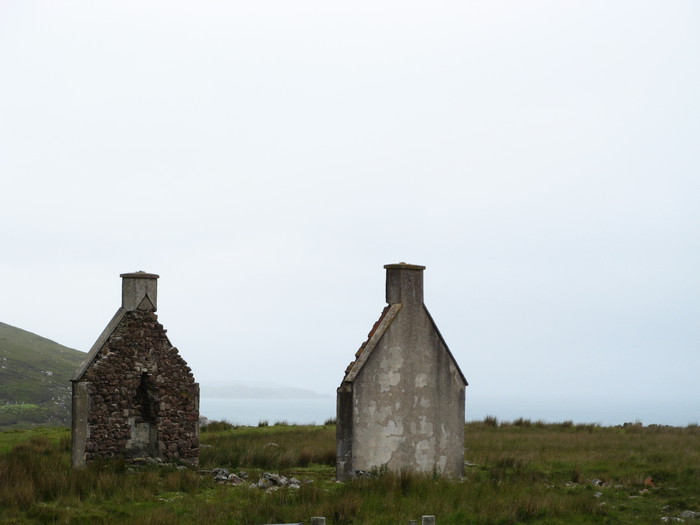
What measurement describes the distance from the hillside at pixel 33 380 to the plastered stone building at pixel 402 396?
6243cm

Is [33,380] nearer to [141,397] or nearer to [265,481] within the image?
[141,397]

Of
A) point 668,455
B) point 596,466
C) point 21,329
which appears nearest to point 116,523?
point 596,466

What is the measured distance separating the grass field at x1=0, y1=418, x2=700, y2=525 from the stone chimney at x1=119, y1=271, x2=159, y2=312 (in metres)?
3.94

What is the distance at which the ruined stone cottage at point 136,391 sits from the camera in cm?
2130

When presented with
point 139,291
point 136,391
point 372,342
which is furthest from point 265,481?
point 139,291

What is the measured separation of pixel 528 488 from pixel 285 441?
36.3ft

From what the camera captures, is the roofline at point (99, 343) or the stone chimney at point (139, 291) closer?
the roofline at point (99, 343)

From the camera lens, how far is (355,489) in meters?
16.8

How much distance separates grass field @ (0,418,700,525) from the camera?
15.1 m

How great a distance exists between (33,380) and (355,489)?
90.2 meters

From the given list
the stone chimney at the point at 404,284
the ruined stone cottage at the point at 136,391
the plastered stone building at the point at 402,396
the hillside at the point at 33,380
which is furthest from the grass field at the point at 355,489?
the hillside at the point at 33,380

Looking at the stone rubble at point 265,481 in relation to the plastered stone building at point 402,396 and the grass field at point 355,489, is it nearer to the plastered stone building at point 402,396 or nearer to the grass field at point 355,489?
the grass field at point 355,489

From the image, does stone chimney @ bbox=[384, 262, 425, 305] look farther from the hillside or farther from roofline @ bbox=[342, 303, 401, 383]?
the hillside

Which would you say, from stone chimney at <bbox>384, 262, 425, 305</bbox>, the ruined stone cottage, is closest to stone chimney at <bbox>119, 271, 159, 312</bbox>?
the ruined stone cottage
